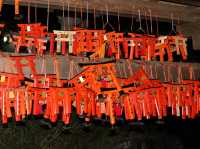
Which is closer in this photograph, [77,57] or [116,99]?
[77,57]

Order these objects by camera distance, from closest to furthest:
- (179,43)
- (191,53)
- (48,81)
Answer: (48,81)
(179,43)
(191,53)

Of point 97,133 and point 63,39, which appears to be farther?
point 97,133

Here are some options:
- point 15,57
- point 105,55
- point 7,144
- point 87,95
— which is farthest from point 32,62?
point 7,144

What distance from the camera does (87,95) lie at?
3561mm

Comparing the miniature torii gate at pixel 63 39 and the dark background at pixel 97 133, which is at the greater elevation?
the miniature torii gate at pixel 63 39

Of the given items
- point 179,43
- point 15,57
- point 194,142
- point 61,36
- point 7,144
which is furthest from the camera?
point 194,142

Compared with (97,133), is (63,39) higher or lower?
higher

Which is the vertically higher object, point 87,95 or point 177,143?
point 87,95

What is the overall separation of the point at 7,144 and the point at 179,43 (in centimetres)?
424

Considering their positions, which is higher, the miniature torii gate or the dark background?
the miniature torii gate

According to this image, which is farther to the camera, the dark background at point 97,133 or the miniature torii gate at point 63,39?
the dark background at point 97,133

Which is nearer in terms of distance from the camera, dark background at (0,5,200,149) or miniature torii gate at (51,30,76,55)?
miniature torii gate at (51,30,76,55)

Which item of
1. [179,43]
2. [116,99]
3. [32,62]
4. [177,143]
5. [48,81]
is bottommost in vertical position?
[177,143]

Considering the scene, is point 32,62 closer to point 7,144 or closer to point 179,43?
point 179,43
